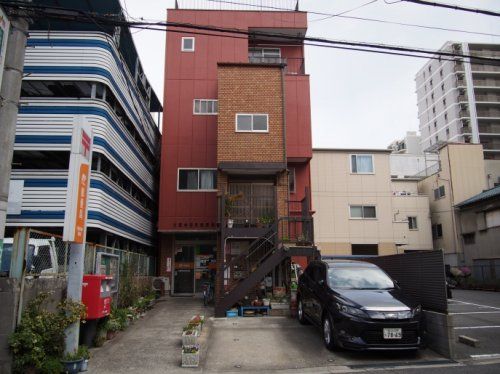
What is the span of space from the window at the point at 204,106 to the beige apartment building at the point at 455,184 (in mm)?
18805

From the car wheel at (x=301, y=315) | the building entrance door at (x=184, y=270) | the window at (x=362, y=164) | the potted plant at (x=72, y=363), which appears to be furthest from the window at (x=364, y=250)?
the potted plant at (x=72, y=363)

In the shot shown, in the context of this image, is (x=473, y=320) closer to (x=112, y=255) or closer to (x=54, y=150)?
(x=112, y=255)

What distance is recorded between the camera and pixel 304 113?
63.8 feet

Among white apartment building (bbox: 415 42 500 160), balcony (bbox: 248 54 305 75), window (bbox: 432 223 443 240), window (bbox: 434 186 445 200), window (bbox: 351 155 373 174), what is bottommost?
window (bbox: 432 223 443 240)

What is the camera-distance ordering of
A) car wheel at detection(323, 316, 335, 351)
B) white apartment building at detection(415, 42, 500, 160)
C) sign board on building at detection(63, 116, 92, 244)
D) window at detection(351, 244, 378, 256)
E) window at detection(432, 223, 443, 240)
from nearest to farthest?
sign board on building at detection(63, 116, 92, 244) < car wheel at detection(323, 316, 335, 351) < window at detection(351, 244, 378, 256) < window at detection(432, 223, 443, 240) < white apartment building at detection(415, 42, 500, 160)

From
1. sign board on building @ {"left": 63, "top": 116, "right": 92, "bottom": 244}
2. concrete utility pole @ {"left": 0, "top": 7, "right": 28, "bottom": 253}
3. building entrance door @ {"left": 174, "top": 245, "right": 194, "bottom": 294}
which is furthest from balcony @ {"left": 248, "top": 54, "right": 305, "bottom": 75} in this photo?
sign board on building @ {"left": 63, "top": 116, "right": 92, "bottom": 244}

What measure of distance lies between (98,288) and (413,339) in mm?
6187

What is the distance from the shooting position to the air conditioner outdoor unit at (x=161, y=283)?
723 inches

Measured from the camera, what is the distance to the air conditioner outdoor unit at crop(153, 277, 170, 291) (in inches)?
723

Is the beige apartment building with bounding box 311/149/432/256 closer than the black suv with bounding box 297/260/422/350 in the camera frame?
No

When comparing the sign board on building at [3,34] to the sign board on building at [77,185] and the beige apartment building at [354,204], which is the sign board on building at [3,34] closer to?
the sign board on building at [77,185]

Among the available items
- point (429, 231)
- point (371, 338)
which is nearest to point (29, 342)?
point (371, 338)

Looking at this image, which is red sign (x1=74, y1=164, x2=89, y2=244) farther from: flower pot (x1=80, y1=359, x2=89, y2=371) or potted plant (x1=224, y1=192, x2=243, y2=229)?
potted plant (x1=224, y1=192, x2=243, y2=229)

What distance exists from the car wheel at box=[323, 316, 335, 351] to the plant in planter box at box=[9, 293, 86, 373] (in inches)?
187
